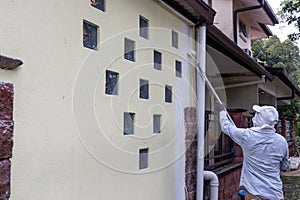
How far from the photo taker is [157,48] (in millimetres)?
3537

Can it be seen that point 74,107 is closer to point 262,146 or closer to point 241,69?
point 262,146

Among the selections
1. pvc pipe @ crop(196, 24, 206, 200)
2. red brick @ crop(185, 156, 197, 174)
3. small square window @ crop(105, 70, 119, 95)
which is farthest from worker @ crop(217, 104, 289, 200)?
small square window @ crop(105, 70, 119, 95)

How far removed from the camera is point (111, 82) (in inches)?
111

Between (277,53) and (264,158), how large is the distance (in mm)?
31924

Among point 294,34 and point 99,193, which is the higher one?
point 294,34

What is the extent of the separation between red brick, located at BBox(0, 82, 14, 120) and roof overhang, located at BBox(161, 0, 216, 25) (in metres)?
2.11

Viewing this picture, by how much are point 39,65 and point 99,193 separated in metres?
1.06

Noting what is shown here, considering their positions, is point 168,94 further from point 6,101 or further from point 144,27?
point 6,101

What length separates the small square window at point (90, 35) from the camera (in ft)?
8.30

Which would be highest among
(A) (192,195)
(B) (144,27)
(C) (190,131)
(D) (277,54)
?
(D) (277,54)

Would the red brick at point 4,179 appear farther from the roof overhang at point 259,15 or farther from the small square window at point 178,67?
the roof overhang at point 259,15

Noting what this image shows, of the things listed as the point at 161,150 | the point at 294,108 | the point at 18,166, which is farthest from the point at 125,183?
the point at 294,108

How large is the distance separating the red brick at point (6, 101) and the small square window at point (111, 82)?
3.20 feet

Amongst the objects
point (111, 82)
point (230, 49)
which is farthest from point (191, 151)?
point (230, 49)
